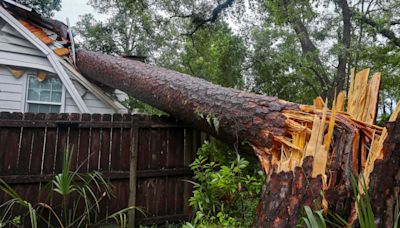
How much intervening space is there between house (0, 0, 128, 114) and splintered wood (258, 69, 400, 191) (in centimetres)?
475

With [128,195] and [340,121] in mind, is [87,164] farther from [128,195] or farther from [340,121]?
[340,121]

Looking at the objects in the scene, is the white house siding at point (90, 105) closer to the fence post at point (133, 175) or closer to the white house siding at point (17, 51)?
the white house siding at point (17, 51)

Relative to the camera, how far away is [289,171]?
5.94ft

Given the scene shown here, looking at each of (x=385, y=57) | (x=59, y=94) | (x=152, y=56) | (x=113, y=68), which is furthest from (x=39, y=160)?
(x=152, y=56)

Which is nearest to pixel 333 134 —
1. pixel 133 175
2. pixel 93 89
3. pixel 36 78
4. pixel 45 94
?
pixel 133 175

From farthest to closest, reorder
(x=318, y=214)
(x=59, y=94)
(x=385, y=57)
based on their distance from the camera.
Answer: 1. (x=385, y=57)
2. (x=59, y=94)
3. (x=318, y=214)

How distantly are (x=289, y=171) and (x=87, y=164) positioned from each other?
9.01 ft

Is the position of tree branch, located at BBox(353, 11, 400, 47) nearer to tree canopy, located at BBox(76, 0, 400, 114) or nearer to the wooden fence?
tree canopy, located at BBox(76, 0, 400, 114)

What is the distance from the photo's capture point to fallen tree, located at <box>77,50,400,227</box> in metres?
1.46

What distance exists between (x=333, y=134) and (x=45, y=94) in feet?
18.8

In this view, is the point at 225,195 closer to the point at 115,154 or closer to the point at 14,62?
the point at 115,154

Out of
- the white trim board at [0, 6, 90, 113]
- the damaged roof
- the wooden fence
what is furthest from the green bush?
the damaged roof

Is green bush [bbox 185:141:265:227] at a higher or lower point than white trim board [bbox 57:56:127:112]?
lower

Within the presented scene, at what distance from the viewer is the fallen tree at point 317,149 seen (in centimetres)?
146
